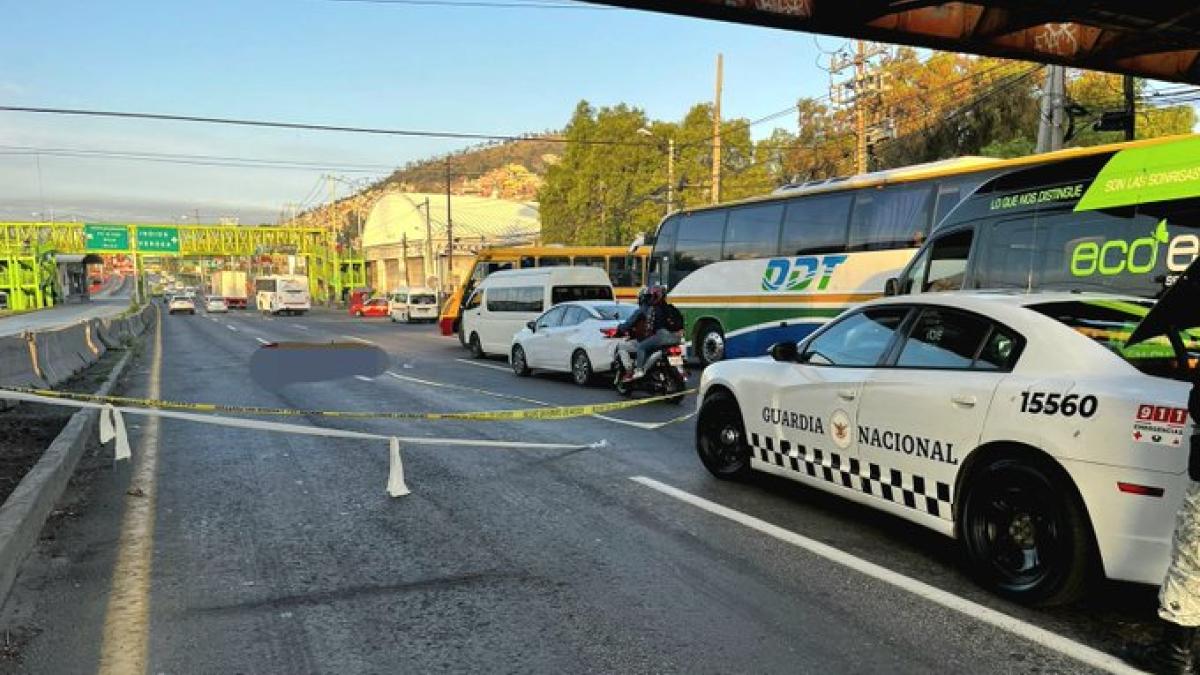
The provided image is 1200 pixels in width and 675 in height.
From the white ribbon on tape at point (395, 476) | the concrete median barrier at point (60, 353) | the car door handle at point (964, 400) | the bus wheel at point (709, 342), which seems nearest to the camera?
the car door handle at point (964, 400)

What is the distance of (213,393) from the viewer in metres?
13.3

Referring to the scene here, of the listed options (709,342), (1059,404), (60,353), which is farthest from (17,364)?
(1059,404)

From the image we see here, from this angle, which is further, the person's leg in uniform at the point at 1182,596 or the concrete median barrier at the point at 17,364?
the concrete median barrier at the point at 17,364

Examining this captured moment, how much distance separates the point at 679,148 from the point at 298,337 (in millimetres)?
26339

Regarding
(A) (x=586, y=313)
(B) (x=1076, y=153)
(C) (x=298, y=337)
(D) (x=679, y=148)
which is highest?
(D) (x=679, y=148)

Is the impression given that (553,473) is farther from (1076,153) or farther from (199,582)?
(1076,153)

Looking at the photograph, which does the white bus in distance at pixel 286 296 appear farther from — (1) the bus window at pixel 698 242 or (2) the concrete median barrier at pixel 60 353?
(1) the bus window at pixel 698 242

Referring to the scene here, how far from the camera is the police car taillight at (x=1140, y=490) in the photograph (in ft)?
11.0

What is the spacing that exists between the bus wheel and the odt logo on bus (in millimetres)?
9223

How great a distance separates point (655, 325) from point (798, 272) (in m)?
4.42

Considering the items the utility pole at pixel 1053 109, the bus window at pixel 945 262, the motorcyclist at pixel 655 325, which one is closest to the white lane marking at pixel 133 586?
the motorcyclist at pixel 655 325

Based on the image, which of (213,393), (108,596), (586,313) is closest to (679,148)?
(586,313)

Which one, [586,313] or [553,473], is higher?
[586,313]

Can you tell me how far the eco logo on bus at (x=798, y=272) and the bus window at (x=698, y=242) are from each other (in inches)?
72.4
